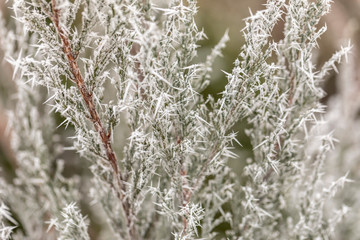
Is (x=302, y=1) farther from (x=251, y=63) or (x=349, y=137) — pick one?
(x=349, y=137)

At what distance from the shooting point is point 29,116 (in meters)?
1.79

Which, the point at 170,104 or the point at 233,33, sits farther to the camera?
the point at 233,33

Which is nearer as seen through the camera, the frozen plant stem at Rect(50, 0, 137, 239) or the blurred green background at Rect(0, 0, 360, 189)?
the frozen plant stem at Rect(50, 0, 137, 239)

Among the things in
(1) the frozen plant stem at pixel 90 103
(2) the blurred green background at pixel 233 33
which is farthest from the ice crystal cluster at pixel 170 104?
(2) the blurred green background at pixel 233 33

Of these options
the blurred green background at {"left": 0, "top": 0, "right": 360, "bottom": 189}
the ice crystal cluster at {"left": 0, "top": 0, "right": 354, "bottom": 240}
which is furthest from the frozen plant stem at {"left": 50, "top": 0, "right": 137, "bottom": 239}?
the blurred green background at {"left": 0, "top": 0, "right": 360, "bottom": 189}

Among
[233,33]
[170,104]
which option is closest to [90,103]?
[170,104]

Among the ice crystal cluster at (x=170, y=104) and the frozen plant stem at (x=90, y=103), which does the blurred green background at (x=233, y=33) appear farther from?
the frozen plant stem at (x=90, y=103)

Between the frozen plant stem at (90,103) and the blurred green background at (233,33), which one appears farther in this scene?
the blurred green background at (233,33)

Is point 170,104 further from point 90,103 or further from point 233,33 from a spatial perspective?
point 233,33

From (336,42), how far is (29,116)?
317 cm

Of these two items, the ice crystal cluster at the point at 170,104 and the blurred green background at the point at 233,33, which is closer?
the ice crystal cluster at the point at 170,104

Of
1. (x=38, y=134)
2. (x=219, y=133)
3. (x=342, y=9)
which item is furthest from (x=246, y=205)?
(x=342, y=9)

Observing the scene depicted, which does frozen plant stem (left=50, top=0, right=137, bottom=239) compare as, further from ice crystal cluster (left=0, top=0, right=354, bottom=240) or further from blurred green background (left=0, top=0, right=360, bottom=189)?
blurred green background (left=0, top=0, right=360, bottom=189)

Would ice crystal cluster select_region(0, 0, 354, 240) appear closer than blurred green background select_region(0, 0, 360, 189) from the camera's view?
Yes
